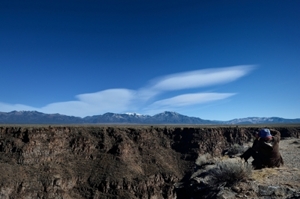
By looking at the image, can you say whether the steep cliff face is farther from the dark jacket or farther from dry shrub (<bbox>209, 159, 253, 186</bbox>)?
dry shrub (<bbox>209, 159, 253, 186</bbox>)

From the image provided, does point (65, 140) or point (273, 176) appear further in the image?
point (65, 140)

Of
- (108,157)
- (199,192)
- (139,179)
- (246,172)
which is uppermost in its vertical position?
(246,172)

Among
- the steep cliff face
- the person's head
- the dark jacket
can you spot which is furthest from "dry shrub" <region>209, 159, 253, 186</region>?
the steep cliff face

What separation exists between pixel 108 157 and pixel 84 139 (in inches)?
344

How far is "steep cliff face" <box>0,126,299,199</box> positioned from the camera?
6003 centimetres

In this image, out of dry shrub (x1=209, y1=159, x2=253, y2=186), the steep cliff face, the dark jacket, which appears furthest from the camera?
the steep cliff face

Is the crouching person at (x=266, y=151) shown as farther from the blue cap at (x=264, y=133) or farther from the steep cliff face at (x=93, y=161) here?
the steep cliff face at (x=93, y=161)

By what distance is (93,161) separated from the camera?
7319 centimetres

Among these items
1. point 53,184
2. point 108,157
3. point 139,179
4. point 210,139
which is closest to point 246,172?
point 53,184

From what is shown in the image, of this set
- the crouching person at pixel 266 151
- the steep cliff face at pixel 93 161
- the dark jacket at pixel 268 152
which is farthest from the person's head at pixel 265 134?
the steep cliff face at pixel 93 161

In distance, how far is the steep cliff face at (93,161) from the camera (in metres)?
60.0

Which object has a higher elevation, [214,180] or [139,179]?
[214,180]

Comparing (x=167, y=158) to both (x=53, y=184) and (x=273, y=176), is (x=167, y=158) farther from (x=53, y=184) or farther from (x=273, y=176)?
(x=273, y=176)

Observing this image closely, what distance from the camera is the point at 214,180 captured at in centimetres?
815
